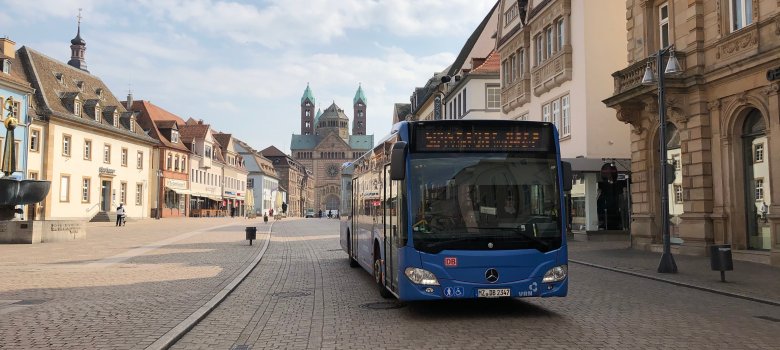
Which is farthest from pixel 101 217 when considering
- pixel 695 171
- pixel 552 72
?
pixel 695 171

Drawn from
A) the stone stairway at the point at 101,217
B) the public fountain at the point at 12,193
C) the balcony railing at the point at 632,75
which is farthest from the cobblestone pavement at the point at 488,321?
the stone stairway at the point at 101,217

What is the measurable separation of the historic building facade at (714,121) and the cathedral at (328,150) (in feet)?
461

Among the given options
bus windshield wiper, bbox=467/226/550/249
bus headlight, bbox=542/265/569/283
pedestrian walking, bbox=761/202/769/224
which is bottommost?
bus headlight, bbox=542/265/569/283

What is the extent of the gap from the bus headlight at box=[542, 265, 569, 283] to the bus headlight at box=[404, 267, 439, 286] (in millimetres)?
1508

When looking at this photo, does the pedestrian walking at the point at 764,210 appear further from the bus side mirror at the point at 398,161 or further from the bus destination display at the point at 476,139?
the bus side mirror at the point at 398,161

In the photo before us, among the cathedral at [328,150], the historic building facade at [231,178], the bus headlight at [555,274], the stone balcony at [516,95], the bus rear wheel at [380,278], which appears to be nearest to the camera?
the bus headlight at [555,274]

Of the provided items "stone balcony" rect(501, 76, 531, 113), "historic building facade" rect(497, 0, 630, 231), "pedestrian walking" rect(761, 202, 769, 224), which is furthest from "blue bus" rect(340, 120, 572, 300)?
"stone balcony" rect(501, 76, 531, 113)

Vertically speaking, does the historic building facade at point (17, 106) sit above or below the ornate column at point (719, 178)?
above

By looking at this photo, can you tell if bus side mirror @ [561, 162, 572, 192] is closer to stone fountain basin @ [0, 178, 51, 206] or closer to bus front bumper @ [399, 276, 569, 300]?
bus front bumper @ [399, 276, 569, 300]

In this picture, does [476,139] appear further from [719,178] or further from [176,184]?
[176,184]

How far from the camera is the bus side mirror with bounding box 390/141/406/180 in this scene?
27.0 ft

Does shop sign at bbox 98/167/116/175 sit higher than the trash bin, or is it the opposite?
shop sign at bbox 98/167/116/175

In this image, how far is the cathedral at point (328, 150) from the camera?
168 m

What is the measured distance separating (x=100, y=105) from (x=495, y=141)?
53414 mm
